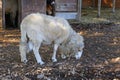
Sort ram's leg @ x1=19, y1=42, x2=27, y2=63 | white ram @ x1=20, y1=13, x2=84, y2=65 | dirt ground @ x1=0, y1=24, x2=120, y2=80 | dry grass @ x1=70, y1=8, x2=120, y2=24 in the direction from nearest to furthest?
dirt ground @ x1=0, y1=24, x2=120, y2=80 < white ram @ x1=20, y1=13, x2=84, y2=65 < ram's leg @ x1=19, y1=42, x2=27, y2=63 < dry grass @ x1=70, y1=8, x2=120, y2=24

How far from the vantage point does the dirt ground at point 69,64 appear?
23.1ft

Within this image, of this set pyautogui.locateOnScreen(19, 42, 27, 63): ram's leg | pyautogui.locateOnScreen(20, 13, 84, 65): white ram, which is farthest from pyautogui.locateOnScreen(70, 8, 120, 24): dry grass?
pyautogui.locateOnScreen(19, 42, 27, 63): ram's leg

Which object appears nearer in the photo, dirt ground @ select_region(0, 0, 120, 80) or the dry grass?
dirt ground @ select_region(0, 0, 120, 80)

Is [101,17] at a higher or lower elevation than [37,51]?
higher

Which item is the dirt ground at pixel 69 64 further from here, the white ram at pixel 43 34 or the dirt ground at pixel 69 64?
the white ram at pixel 43 34

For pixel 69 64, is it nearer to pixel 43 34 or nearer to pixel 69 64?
pixel 69 64

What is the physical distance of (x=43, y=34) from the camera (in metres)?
7.62

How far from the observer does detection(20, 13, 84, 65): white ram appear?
7.52m

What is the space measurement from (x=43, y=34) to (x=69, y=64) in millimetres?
855

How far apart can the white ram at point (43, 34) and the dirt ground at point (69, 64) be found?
0.31m

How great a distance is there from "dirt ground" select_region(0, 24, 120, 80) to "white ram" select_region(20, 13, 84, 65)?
315mm

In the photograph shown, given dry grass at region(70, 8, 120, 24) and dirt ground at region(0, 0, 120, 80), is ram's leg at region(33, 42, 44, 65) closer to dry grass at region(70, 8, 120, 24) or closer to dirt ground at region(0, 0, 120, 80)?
dirt ground at region(0, 0, 120, 80)

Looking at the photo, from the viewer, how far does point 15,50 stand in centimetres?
905

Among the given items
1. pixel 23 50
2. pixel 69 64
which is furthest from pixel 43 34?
pixel 69 64
